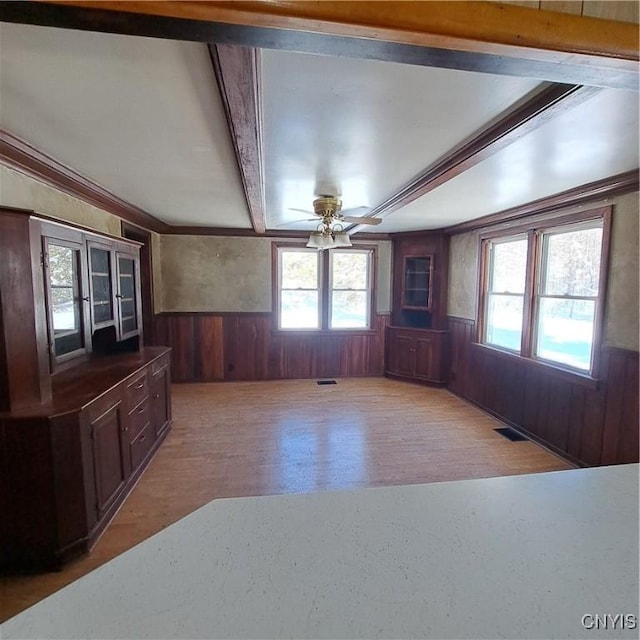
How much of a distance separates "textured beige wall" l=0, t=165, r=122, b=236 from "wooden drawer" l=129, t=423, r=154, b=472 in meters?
1.66

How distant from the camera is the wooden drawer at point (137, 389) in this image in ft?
8.48

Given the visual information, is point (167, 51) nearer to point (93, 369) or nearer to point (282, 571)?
point (282, 571)

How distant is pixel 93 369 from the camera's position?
2.62 meters

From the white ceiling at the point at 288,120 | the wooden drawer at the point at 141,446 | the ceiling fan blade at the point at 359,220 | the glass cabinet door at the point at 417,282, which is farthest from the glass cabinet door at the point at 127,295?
the glass cabinet door at the point at 417,282

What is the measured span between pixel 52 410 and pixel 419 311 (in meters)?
4.85

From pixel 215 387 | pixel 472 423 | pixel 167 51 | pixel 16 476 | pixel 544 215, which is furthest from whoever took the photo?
pixel 215 387

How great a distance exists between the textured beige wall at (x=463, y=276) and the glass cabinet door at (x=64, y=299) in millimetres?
4289

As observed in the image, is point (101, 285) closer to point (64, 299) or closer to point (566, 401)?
point (64, 299)

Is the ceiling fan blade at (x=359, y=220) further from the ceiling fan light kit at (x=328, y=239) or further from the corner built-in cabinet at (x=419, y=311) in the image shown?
the corner built-in cabinet at (x=419, y=311)

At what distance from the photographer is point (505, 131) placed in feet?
5.72

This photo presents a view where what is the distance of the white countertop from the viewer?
0.58 m

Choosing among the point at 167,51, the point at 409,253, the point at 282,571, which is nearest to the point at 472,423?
the point at 409,253

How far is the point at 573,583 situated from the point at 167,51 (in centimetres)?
181

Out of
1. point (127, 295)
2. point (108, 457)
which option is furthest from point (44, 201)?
point (108, 457)
